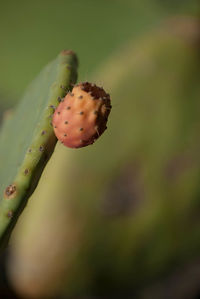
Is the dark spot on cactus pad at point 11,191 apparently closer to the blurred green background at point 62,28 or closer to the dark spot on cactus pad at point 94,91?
the dark spot on cactus pad at point 94,91

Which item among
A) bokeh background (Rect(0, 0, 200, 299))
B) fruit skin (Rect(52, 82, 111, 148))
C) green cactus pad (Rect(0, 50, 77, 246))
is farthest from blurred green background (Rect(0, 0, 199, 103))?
fruit skin (Rect(52, 82, 111, 148))

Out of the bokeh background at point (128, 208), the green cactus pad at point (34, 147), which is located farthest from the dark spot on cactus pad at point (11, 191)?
the bokeh background at point (128, 208)

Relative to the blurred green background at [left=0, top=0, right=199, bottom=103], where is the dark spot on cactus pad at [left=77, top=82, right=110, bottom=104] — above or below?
below

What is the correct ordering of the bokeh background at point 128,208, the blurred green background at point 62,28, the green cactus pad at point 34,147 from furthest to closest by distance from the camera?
1. the blurred green background at point 62,28
2. the bokeh background at point 128,208
3. the green cactus pad at point 34,147

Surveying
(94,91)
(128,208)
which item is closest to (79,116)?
(94,91)

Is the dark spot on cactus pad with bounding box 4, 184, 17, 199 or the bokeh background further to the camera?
the bokeh background

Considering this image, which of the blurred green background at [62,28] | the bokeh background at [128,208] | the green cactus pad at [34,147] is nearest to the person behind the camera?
the green cactus pad at [34,147]

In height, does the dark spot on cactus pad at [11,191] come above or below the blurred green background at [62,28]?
below

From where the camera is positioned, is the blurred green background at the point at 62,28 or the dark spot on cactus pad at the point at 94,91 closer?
the dark spot on cactus pad at the point at 94,91

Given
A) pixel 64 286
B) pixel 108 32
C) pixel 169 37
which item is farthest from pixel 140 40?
pixel 64 286

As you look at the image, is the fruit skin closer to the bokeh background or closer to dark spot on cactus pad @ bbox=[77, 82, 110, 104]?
dark spot on cactus pad @ bbox=[77, 82, 110, 104]
